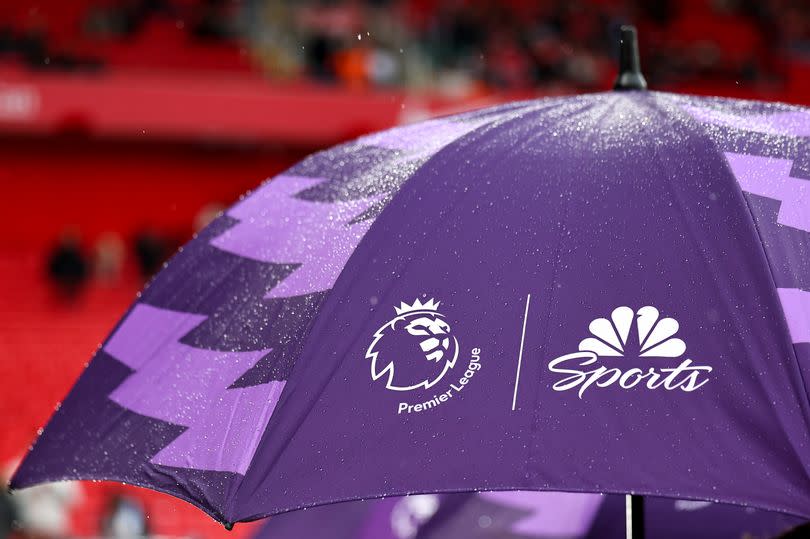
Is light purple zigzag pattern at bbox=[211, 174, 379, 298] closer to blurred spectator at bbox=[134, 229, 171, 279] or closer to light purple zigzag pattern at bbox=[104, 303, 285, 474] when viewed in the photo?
light purple zigzag pattern at bbox=[104, 303, 285, 474]

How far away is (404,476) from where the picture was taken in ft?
3.98

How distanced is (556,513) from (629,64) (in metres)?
0.81

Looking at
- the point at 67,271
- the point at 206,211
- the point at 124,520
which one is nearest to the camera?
the point at 124,520

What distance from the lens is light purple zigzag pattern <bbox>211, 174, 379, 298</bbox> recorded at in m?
1.45

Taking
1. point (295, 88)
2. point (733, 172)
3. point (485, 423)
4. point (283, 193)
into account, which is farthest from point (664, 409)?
point (295, 88)

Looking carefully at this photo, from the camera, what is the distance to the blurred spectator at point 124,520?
566 centimetres

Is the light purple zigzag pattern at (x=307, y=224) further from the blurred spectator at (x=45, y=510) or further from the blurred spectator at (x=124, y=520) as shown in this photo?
the blurred spectator at (x=45, y=510)

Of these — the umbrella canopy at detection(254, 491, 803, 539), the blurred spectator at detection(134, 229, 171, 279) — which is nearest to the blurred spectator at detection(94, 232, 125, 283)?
the blurred spectator at detection(134, 229, 171, 279)

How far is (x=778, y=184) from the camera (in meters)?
1.36

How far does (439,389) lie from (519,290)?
14 centimetres

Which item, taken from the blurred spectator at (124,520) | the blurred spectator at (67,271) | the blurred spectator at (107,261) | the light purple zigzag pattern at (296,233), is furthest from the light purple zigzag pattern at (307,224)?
the blurred spectator at (107,261)

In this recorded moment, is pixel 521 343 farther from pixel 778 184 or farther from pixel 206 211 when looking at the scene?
pixel 206 211

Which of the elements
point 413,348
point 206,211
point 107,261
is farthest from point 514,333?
point 206,211

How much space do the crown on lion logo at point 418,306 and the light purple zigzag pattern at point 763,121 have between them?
1.36ft
